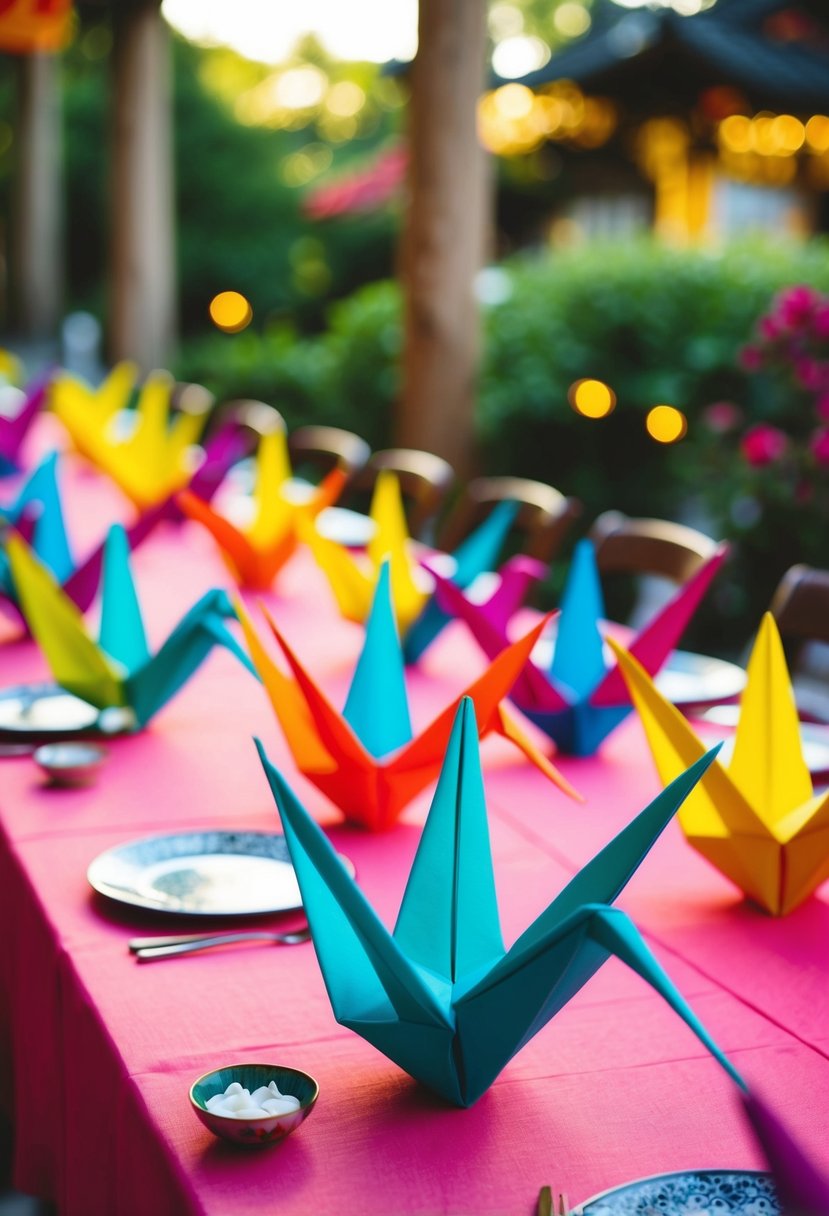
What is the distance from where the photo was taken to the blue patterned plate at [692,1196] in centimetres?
100

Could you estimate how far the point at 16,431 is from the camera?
16.2ft

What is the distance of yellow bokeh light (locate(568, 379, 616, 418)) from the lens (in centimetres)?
577

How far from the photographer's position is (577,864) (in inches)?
66.2

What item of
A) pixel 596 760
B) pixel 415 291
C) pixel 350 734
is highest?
pixel 415 291

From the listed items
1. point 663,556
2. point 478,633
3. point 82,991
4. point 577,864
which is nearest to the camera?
point 82,991

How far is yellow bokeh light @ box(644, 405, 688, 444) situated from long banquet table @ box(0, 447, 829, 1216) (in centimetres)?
381

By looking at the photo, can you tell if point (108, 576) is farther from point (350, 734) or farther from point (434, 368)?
point (434, 368)

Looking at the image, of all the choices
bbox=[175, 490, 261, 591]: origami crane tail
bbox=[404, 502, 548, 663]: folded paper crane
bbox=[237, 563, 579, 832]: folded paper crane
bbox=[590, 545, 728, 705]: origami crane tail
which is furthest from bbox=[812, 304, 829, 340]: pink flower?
bbox=[237, 563, 579, 832]: folded paper crane

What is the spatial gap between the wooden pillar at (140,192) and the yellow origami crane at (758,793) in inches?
316

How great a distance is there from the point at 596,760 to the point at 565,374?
154 inches

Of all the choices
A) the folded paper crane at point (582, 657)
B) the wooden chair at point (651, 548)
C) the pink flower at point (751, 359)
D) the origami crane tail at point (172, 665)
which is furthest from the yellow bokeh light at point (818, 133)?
the origami crane tail at point (172, 665)

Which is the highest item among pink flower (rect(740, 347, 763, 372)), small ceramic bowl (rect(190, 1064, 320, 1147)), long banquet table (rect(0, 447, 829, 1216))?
pink flower (rect(740, 347, 763, 372))

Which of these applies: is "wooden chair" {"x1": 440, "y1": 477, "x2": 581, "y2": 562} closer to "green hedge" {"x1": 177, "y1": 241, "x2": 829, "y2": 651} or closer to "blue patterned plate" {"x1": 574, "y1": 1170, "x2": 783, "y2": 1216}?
"green hedge" {"x1": 177, "y1": 241, "x2": 829, "y2": 651}

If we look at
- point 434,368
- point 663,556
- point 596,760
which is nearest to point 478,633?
point 596,760
